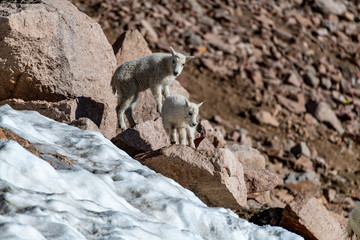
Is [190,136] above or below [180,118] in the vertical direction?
below

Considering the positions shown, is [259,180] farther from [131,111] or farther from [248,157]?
[131,111]

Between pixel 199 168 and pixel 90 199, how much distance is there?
2725 millimetres

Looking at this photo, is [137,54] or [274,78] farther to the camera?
Answer: [274,78]

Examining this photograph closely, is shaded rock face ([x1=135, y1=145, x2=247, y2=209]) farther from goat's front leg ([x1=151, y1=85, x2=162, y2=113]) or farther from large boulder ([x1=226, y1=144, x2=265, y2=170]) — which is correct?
large boulder ([x1=226, y1=144, x2=265, y2=170])

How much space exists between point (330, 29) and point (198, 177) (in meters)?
17.1

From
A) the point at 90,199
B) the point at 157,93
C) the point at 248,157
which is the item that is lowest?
the point at 248,157

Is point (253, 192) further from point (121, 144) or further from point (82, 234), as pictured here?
point (82, 234)

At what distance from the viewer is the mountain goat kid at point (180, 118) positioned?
9.15 meters

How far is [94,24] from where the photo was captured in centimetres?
1036

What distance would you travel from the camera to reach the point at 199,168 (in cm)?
800

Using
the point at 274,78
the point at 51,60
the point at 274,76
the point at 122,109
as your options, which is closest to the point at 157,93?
the point at 122,109

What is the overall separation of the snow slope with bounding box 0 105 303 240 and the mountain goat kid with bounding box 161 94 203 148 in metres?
2.09

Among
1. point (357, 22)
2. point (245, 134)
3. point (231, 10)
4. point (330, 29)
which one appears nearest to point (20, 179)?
point (245, 134)

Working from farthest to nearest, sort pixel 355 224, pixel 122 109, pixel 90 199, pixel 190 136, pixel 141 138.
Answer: pixel 122 109 < pixel 190 136 < pixel 141 138 < pixel 355 224 < pixel 90 199
